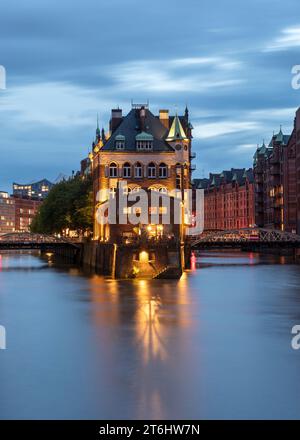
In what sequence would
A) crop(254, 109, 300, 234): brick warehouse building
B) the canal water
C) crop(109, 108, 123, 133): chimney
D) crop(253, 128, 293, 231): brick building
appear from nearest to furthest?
the canal water < crop(109, 108, 123, 133): chimney < crop(254, 109, 300, 234): brick warehouse building < crop(253, 128, 293, 231): brick building

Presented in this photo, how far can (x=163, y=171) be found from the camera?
4589 inches

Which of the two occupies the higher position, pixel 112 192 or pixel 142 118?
pixel 142 118

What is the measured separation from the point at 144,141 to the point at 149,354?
7737 cm

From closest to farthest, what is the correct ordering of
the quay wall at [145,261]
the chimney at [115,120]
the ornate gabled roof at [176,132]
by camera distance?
the quay wall at [145,261], the ornate gabled roof at [176,132], the chimney at [115,120]

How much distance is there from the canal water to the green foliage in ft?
175

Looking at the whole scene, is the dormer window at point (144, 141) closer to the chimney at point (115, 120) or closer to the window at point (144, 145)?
the window at point (144, 145)

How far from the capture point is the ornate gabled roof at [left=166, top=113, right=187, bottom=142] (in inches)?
4690

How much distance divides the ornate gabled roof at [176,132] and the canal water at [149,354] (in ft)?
154

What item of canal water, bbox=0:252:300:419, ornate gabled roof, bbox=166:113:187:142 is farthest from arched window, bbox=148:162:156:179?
canal water, bbox=0:252:300:419

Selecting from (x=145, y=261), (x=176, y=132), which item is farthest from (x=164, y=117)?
(x=145, y=261)

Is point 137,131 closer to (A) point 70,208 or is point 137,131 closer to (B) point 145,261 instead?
(A) point 70,208

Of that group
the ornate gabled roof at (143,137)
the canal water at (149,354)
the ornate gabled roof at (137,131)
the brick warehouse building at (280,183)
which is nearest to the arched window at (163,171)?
the ornate gabled roof at (137,131)

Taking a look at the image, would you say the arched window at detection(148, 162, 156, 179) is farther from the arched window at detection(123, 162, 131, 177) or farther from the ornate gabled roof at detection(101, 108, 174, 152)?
the arched window at detection(123, 162, 131, 177)

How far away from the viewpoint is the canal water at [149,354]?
31203 mm
